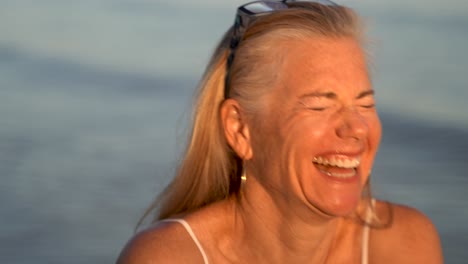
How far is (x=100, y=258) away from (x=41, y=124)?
160cm

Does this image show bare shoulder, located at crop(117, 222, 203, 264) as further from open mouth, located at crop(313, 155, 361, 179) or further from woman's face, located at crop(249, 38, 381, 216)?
open mouth, located at crop(313, 155, 361, 179)

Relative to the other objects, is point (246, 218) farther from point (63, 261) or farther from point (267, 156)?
A: point (63, 261)

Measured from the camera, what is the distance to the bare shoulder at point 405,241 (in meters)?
3.22

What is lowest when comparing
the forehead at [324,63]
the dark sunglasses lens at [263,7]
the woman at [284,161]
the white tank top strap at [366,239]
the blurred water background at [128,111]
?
the blurred water background at [128,111]

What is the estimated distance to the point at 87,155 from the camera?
5574 millimetres

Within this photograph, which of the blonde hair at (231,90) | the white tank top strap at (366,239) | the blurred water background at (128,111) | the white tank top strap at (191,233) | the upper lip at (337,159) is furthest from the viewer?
the blurred water background at (128,111)

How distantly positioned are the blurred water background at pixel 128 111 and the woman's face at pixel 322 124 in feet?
2.94

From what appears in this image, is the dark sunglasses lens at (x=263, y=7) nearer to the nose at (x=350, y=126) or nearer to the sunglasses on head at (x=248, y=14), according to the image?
the sunglasses on head at (x=248, y=14)

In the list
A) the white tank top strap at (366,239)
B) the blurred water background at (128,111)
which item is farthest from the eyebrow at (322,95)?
the blurred water background at (128,111)

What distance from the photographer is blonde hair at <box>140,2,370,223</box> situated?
9.80ft

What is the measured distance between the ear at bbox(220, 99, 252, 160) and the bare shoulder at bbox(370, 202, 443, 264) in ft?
1.40

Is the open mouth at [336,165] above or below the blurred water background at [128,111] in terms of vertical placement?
above

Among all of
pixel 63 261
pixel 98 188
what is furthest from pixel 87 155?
pixel 63 261

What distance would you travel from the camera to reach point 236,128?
310cm
